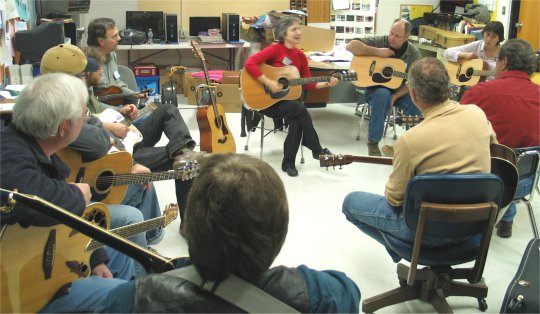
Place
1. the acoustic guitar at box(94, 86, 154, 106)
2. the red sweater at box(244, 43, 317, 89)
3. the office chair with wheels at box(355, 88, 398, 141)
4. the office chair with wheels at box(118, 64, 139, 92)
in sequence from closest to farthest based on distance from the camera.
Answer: the acoustic guitar at box(94, 86, 154, 106)
the office chair with wheels at box(118, 64, 139, 92)
the red sweater at box(244, 43, 317, 89)
the office chair with wheels at box(355, 88, 398, 141)

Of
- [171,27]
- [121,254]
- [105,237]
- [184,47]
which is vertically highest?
[171,27]

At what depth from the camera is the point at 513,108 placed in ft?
9.59

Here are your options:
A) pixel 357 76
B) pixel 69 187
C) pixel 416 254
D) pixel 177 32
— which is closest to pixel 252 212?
pixel 69 187

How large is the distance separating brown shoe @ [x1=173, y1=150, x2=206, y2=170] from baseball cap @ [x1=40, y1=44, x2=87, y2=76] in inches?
27.8

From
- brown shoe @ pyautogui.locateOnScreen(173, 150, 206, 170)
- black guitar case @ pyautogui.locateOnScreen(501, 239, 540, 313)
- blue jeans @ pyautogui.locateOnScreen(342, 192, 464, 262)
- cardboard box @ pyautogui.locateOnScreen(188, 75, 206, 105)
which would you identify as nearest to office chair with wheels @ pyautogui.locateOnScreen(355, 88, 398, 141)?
cardboard box @ pyautogui.locateOnScreen(188, 75, 206, 105)

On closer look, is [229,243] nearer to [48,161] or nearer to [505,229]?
[48,161]

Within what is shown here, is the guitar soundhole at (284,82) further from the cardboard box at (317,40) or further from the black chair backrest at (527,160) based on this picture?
the black chair backrest at (527,160)

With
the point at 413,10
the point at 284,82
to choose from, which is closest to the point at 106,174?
the point at 284,82

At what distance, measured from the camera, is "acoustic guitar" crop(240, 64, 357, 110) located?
14.3 ft

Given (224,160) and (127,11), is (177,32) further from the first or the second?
(224,160)

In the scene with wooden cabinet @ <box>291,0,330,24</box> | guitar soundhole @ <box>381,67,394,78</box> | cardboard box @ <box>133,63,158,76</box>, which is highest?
wooden cabinet @ <box>291,0,330,24</box>

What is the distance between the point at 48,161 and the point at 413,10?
6727mm

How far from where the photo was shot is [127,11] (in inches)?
267

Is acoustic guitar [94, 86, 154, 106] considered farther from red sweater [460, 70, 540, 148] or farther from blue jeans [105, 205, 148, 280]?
red sweater [460, 70, 540, 148]
